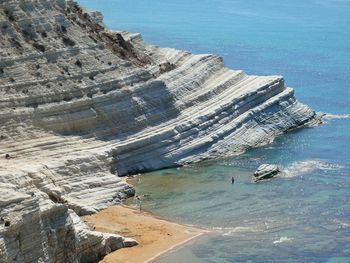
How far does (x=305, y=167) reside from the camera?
→ 66.1m

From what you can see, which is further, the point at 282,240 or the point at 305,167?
the point at 305,167

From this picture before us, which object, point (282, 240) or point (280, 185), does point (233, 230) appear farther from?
point (280, 185)

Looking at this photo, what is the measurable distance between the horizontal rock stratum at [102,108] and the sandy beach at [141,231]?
856 mm

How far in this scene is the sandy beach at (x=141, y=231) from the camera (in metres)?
48.1

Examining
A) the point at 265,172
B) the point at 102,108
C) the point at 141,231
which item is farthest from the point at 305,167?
the point at 141,231

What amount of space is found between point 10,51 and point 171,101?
13272 millimetres

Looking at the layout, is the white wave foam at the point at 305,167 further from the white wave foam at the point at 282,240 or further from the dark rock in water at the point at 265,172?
the white wave foam at the point at 282,240

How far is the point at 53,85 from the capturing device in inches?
2456

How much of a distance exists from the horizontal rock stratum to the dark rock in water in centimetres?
564

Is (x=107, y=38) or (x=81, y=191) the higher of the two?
Result: (x=107, y=38)

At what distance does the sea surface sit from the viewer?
49906 millimetres

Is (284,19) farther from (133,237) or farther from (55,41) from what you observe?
(133,237)

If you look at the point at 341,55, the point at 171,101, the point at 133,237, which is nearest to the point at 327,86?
the point at 341,55

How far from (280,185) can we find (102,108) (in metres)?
13.2
